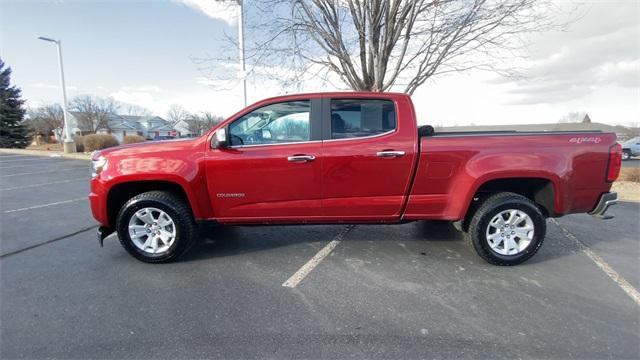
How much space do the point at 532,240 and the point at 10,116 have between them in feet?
154

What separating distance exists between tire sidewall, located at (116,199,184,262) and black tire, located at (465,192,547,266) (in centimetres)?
327

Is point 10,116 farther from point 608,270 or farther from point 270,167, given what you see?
point 608,270

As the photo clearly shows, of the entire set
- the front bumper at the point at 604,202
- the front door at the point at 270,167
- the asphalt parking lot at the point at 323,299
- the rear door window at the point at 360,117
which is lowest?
the asphalt parking lot at the point at 323,299

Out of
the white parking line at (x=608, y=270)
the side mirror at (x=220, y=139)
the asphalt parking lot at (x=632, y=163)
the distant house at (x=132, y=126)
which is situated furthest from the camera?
the distant house at (x=132, y=126)

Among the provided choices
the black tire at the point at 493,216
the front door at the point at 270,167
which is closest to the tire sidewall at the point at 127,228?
the front door at the point at 270,167

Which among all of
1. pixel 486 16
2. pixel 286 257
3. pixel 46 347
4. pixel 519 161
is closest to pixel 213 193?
pixel 286 257

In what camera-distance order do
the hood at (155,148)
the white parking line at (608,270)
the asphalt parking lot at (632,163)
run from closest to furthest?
the white parking line at (608,270) → the hood at (155,148) → the asphalt parking lot at (632,163)

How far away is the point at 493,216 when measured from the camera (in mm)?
3520

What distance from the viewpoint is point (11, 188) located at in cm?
904

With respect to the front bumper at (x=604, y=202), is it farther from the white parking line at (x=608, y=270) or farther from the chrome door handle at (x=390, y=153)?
the chrome door handle at (x=390, y=153)

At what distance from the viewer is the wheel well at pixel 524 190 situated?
3616 mm

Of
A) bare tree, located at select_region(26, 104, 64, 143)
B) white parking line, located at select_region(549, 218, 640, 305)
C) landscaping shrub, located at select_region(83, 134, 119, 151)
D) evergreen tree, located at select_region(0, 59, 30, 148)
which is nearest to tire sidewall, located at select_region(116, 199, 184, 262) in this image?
white parking line, located at select_region(549, 218, 640, 305)

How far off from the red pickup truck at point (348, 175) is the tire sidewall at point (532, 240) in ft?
0.04

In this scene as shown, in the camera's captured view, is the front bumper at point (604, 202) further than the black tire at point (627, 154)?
No
